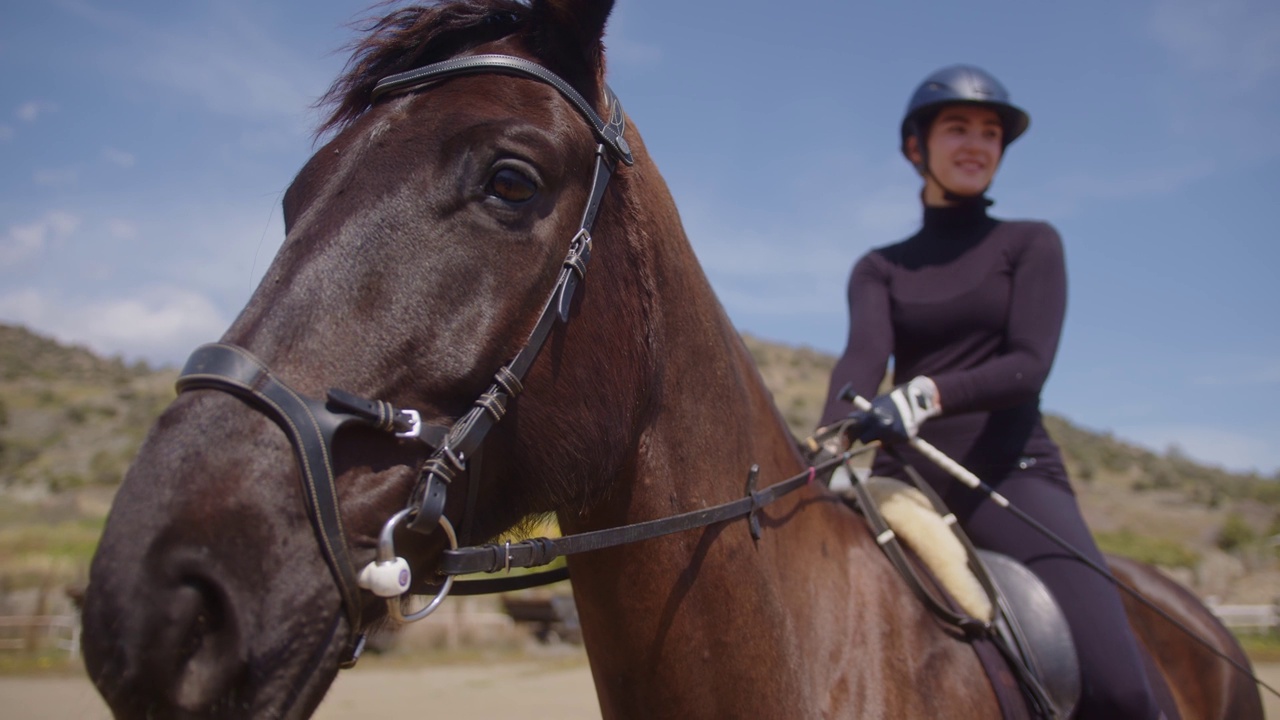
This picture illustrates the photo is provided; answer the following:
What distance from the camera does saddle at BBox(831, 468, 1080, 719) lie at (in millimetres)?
2736

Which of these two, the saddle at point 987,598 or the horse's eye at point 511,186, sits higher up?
the horse's eye at point 511,186

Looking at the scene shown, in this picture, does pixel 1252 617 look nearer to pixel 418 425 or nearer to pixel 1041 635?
pixel 1041 635

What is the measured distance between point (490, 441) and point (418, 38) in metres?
1.07

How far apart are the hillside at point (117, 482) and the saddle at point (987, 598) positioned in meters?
18.2

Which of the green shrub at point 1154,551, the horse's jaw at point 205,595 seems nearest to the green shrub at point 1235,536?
the green shrub at point 1154,551

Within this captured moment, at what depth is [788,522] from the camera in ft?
8.28

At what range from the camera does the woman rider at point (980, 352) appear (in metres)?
2.95

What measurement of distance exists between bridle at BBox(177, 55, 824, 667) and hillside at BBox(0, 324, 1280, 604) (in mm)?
18228

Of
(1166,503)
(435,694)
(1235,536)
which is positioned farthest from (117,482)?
(1166,503)

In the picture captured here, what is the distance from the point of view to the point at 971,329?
3393 mm

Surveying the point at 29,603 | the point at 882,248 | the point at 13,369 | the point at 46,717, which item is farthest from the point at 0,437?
the point at 882,248

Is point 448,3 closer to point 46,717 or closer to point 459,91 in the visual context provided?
point 459,91

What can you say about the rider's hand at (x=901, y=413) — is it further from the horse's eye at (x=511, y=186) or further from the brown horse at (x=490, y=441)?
the horse's eye at (x=511, y=186)

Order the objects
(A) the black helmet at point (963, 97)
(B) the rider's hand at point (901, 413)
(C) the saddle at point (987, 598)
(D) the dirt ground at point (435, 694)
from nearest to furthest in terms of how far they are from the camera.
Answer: (C) the saddle at point (987, 598)
(B) the rider's hand at point (901, 413)
(A) the black helmet at point (963, 97)
(D) the dirt ground at point (435, 694)
